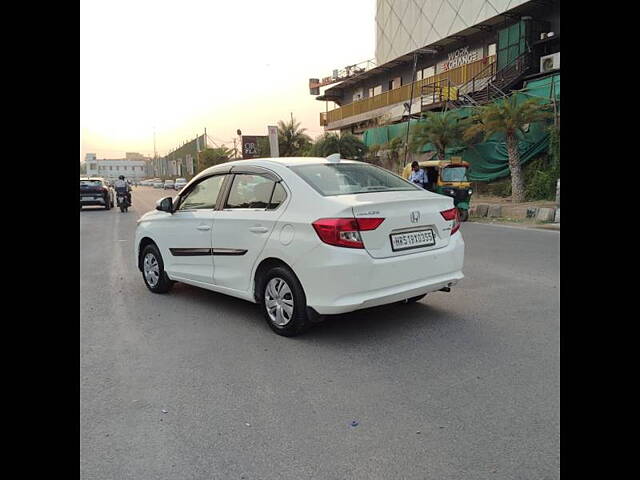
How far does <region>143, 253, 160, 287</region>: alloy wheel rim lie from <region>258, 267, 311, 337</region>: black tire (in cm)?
228

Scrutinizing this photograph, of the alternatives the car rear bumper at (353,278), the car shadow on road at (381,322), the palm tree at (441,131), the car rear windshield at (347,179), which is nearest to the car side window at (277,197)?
the car rear windshield at (347,179)

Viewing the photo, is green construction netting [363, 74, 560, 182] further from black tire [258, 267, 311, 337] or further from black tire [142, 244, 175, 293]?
black tire [258, 267, 311, 337]

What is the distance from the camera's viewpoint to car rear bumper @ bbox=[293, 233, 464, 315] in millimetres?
4504

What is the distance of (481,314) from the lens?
18.4 feet

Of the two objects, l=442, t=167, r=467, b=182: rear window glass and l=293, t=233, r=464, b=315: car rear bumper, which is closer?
l=293, t=233, r=464, b=315: car rear bumper

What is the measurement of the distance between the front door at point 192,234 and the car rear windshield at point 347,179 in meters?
1.19

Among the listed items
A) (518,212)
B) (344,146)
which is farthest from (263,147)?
(518,212)

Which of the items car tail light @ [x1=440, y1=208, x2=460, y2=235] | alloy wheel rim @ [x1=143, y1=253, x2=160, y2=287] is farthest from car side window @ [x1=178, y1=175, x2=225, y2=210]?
car tail light @ [x1=440, y1=208, x2=460, y2=235]

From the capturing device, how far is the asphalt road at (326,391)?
2.86m

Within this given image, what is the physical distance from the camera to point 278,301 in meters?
5.00

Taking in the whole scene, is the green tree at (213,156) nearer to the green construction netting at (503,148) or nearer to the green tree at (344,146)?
the green tree at (344,146)

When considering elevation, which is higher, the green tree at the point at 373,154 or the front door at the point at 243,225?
the green tree at the point at 373,154

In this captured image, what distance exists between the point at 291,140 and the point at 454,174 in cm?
2876
